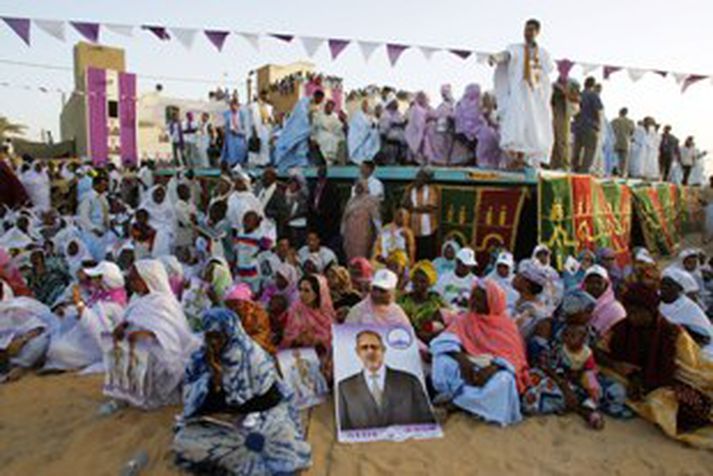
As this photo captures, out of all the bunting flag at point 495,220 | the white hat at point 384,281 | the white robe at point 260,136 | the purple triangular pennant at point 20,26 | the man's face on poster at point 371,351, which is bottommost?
the man's face on poster at point 371,351

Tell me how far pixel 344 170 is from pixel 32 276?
195 inches

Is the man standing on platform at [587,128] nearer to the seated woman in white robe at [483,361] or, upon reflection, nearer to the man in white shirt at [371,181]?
the man in white shirt at [371,181]

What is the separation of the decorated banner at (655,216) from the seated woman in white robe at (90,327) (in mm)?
9818

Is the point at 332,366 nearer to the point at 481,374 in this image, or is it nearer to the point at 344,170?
the point at 481,374

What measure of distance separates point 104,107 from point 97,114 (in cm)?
49

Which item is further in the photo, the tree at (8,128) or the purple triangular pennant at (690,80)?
the tree at (8,128)

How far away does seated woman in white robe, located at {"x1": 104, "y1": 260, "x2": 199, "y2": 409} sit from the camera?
4199 mm

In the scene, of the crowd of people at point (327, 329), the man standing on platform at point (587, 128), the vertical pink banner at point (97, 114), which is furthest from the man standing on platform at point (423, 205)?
the vertical pink banner at point (97, 114)

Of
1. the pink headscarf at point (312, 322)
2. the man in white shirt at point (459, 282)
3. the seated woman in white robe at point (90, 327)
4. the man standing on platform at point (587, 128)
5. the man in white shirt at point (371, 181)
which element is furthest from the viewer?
the man standing on platform at point (587, 128)

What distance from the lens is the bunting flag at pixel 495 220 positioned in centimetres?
782

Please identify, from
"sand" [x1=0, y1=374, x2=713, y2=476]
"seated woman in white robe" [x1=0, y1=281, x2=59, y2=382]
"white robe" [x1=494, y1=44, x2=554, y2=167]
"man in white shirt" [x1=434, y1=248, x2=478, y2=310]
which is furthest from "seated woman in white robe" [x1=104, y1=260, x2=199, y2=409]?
"white robe" [x1=494, y1=44, x2=554, y2=167]

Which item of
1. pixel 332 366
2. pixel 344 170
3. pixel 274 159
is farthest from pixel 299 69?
pixel 332 366

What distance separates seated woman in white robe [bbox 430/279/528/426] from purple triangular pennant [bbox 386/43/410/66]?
7992 millimetres

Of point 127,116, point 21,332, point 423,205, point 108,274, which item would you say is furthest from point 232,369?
point 127,116
